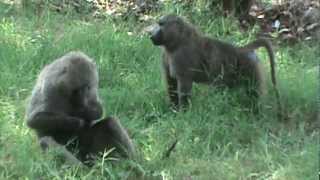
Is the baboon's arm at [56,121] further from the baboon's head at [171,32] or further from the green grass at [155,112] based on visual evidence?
the baboon's head at [171,32]

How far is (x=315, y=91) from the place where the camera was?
6348 millimetres

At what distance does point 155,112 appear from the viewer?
6.14 m

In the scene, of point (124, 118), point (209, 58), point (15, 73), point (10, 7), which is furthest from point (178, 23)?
point (10, 7)

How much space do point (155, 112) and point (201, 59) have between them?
722mm

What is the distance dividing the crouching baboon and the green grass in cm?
16

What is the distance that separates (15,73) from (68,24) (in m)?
1.65

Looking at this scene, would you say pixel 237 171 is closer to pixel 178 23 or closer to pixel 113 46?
pixel 178 23

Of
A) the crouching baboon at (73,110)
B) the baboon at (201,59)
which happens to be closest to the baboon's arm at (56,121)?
the crouching baboon at (73,110)

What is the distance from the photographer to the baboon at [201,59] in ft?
21.3

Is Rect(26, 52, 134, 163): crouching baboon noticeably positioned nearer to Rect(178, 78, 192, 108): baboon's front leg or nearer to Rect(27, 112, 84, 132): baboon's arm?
Rect(27, 112, 84, 132): baboon's arm

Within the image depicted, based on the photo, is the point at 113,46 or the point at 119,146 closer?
the point at 119,146

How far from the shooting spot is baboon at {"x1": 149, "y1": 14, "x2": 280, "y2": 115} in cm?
650

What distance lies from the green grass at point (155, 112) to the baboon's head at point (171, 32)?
16.8 inches

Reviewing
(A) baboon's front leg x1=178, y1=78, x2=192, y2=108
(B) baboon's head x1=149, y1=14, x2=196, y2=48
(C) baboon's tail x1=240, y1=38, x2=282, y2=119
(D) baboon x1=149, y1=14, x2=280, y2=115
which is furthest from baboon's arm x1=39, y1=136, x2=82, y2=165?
(C) baboon's tail x1=240, y1=38, x2=282, y2=119
